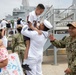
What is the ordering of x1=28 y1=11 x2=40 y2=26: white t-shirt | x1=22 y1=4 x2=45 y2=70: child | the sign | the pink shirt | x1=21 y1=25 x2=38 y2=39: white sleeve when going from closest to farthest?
1. the pink shirt
2. the sign
3. x1=21 y1=25 x2=38 y2=39: white sleeve
4. x1=22 y1=4 x2=45 y2=70: child
5. x1=28 y1=11 x2=40 y2=26: white t-shirt

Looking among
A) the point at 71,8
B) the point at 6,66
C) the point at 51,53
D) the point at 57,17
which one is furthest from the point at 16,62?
the point at 51,53

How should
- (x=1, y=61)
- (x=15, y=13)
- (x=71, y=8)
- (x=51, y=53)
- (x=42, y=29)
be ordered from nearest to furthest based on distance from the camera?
1. (x=1, y=61)
2. (x=42, y=29)
3. (x=71, y=8)
4. (x=51, y=53)
5. (x=15, y=13)

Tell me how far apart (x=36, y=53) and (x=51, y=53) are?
897 centimetres

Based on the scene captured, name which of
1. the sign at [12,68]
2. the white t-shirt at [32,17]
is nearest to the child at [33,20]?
the white t-shirt at [32,17]

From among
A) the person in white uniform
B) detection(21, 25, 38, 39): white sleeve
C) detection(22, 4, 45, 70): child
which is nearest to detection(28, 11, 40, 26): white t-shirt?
detection(22, 4, 45, 70): child

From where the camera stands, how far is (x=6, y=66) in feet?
12.5

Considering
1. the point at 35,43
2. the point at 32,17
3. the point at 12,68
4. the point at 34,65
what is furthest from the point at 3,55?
the point at 32,17

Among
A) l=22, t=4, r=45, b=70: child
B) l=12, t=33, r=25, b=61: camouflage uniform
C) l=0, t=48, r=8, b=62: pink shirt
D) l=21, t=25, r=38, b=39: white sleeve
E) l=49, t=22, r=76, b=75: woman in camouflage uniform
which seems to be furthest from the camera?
l=12, t=33, r=25, b=61: camouflage uniform

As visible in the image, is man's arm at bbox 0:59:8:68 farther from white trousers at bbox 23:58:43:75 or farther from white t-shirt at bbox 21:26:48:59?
white trousers at bbox 23:58:43:75

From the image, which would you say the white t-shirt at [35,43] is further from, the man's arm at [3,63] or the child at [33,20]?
the man's arm at [3,63]

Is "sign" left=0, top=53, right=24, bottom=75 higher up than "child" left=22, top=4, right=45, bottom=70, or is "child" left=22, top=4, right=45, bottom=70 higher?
"child" left=22, top=4, right=45, bottom=70

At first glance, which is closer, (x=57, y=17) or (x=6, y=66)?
(x=6, y=66)

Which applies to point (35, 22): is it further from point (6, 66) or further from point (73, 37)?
point (6, 66)

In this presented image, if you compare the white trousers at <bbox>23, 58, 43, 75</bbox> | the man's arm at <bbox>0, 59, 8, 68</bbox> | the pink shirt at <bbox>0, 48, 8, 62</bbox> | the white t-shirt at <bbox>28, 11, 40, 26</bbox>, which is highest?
A: the white t-shirt at <bbox>28, 11, 40, 26</bbox>
